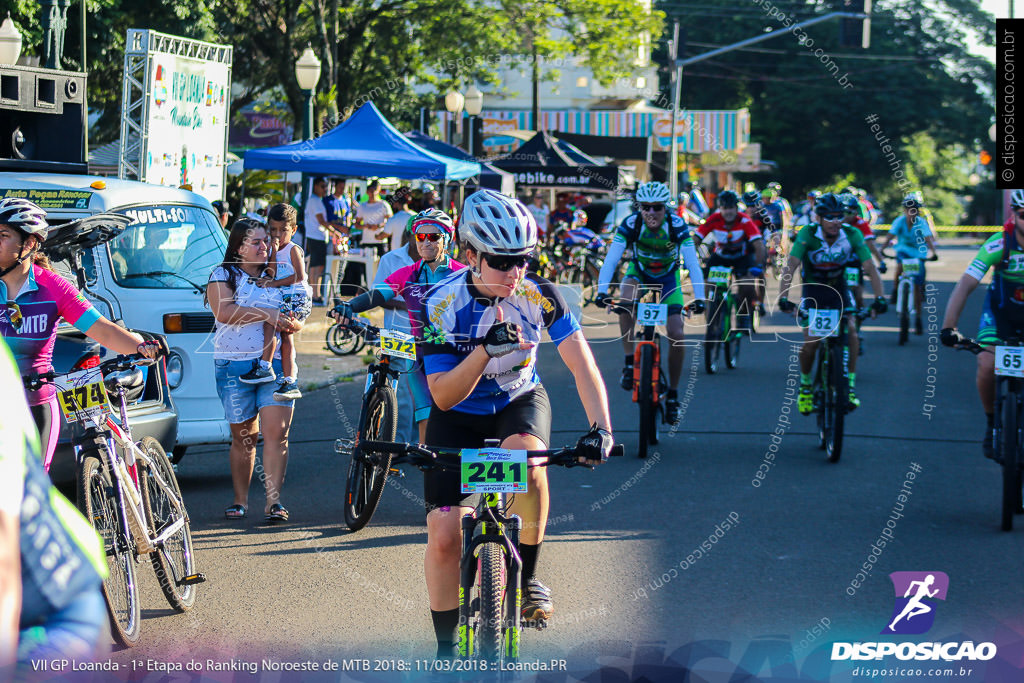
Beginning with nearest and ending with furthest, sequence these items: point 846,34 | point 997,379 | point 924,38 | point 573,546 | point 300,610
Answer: point 300,610
point 573,546
point 997,379
point 846,34
point 924,38

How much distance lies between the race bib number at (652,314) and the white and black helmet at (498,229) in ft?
18.4

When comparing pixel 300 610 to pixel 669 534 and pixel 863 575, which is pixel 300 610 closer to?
pixel 669 534

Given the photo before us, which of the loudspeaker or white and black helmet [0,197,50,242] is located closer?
white and black helmet [0,197,50,242]

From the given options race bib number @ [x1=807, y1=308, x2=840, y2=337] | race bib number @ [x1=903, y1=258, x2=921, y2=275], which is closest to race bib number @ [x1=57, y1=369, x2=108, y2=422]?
race bib number @ [x1=807, y1=308, x2=840, y2=337]

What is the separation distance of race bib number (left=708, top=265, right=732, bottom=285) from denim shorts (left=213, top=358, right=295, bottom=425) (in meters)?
7.37

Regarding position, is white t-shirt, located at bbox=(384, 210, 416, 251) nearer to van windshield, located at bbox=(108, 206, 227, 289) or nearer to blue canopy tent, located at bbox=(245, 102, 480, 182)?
blue canopy tent, located at bbox=(245, 102, 480, 182)

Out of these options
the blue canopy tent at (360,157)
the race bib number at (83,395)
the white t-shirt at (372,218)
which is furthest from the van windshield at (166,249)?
the white t-shirt at (372,218)

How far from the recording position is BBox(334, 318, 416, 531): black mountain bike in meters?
7.24

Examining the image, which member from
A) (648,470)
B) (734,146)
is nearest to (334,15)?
(648,470)

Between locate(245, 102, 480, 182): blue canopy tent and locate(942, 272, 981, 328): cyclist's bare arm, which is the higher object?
locate(245, 102, 480, 182): blue canopy tent

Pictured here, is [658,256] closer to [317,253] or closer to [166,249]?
[166,249]

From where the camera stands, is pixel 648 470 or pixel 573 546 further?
pixel 648 470

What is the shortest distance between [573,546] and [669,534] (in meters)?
0.59

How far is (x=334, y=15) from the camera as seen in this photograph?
78.7 ft
